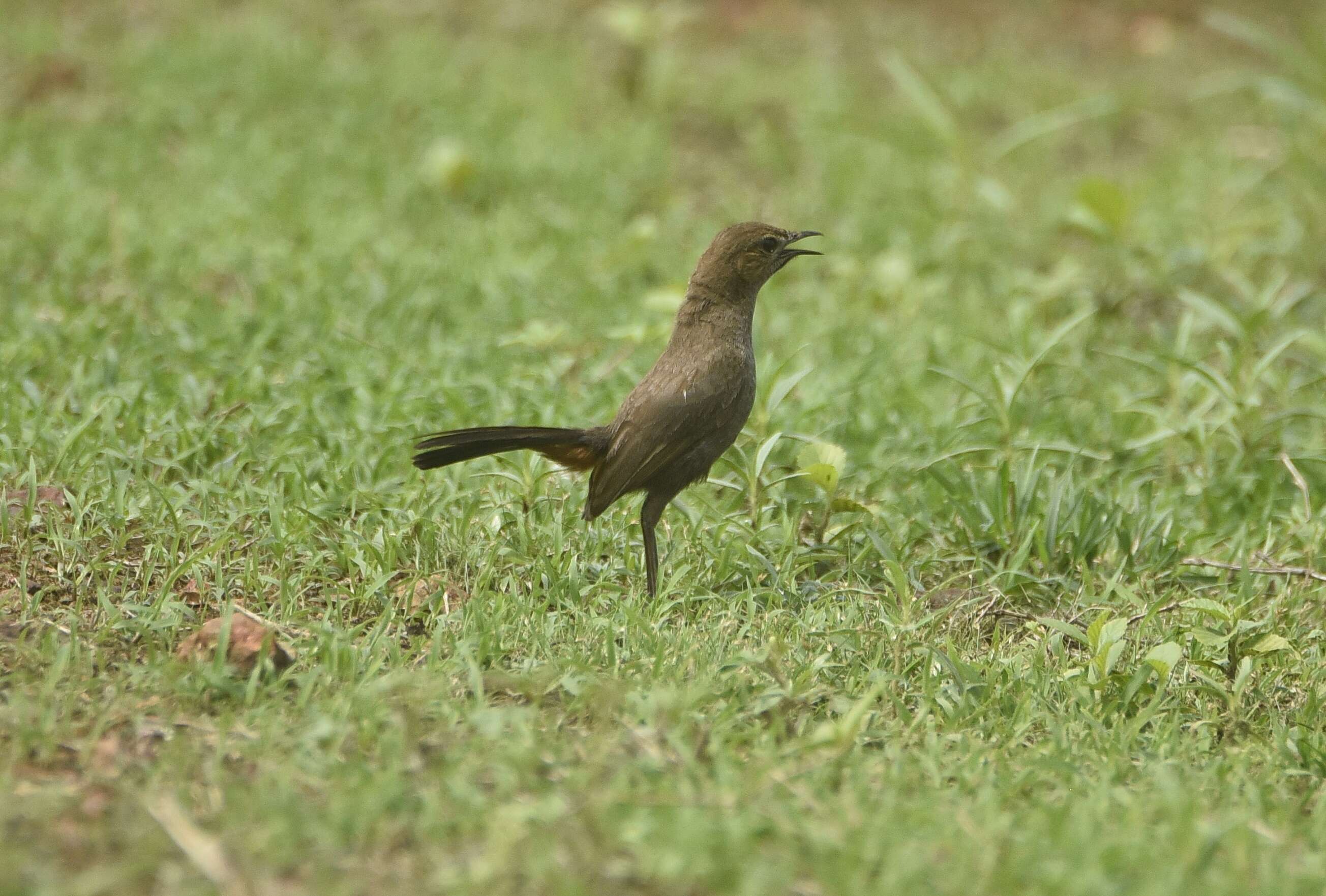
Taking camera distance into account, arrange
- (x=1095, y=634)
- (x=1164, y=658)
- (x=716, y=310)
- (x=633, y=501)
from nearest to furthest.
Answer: (x=1164, y=658) → (x=1095, y=634) → (x=716, y=310) → (x=633, y=501)

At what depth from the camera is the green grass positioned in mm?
2795

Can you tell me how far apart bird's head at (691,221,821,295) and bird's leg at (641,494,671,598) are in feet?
2.48

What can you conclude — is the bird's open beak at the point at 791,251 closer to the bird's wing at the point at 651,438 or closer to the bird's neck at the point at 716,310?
the bird's neck at the point at 716,310

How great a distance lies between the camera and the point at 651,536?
4.11 metres

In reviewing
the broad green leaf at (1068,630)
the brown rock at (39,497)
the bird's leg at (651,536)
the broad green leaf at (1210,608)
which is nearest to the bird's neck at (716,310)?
the bird's leg at (651,536)

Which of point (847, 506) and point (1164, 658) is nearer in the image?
point (1164, 658)

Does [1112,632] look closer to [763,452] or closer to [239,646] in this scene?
[763,452]

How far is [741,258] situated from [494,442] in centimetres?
108

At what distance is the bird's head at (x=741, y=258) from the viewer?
4406 millimetres

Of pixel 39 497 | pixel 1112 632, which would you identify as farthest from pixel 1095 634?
pixel 39 497

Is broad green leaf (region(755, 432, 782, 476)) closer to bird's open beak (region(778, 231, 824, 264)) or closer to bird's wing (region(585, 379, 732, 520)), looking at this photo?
bird's wing (region(585, 379, 732, 520))

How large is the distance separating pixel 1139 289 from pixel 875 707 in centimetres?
401

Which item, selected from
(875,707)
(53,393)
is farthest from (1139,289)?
(53,393)

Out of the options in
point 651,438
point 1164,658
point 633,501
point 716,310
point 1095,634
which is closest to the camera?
point 1164,658
